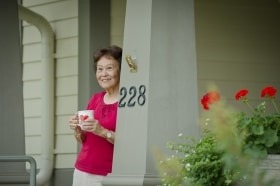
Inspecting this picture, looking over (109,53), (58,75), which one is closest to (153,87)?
(109,53)

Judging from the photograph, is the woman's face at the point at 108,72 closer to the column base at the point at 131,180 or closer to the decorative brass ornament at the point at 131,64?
the decorative brass ornament at the point at 131,64

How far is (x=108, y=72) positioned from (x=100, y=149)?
57cm

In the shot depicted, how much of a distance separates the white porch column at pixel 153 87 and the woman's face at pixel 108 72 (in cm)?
19

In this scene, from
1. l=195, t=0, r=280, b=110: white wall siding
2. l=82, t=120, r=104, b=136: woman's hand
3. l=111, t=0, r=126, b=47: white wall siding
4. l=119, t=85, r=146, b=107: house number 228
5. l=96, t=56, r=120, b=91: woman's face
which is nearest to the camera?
l=82, t=120, r=104, b=136: woman's hand

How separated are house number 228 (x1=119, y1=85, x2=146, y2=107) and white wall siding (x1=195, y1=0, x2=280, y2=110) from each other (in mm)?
2773

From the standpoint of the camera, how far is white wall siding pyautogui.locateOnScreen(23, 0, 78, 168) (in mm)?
7934

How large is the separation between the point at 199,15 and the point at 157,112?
3.26 meters

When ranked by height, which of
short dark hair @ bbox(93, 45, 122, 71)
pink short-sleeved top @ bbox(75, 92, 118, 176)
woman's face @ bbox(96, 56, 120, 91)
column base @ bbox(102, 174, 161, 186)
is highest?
short dark hair @ bbox(93, 45, 122, 71)

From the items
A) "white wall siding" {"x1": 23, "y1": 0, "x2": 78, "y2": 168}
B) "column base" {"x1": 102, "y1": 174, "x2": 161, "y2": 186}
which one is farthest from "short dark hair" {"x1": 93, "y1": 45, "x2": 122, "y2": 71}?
"white wall siding" {"x1": 23, "y1": 0, "x2": 78, "y2": 168}

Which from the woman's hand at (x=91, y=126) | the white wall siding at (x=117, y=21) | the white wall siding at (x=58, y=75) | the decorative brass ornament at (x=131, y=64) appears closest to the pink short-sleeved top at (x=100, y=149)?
the woman's hand at (x=91, y=126)

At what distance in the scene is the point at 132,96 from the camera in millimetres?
5188

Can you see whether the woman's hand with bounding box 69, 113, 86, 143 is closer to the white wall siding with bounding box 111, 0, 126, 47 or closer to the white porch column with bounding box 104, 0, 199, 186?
the white porch column with bounding box 104, 0, 199, 186

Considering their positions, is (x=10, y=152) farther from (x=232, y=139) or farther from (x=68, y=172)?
(x=232, y=139)

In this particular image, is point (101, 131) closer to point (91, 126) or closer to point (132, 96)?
point (91, 126)
